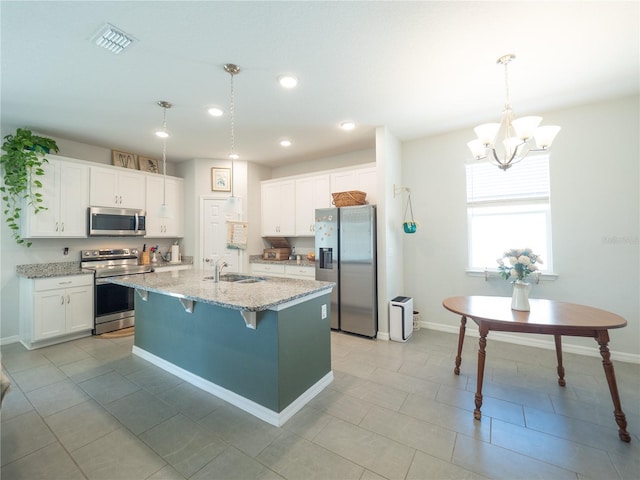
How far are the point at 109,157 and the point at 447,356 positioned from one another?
5470 millimetres

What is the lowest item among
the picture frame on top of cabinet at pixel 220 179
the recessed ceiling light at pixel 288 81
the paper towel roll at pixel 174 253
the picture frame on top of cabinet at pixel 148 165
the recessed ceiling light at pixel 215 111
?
the paper towel roll at pixel 174 253

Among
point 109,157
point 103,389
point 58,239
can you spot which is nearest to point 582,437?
point 103,389

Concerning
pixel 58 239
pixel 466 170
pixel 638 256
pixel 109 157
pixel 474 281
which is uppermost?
pixel 109 157

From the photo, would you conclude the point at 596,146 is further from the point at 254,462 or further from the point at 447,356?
the point at 254,462

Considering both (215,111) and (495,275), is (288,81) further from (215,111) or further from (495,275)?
(495,275)

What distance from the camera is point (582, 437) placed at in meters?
1.81

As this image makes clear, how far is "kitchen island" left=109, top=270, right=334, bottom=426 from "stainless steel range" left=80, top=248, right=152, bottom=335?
1.49 meters

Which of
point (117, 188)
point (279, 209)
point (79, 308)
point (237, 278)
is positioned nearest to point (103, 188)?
point (117, 188)

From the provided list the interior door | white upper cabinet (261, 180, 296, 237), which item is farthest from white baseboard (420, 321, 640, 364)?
the interior door

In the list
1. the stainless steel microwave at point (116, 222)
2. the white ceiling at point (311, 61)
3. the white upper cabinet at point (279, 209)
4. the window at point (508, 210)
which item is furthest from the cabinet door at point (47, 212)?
the window at point (508, 210)

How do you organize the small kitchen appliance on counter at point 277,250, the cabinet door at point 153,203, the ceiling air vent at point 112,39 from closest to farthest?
the ceiling air vent at point 112,39 < the cabinet door at point 153,203 < the small kitchen appliance on counter at point 277,250

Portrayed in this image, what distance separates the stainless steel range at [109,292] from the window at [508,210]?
4.68m

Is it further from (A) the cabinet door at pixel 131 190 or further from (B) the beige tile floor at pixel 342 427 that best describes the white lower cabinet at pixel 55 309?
(A) the cabinet door at pixel 131 190

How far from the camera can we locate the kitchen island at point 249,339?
78.2 inches
